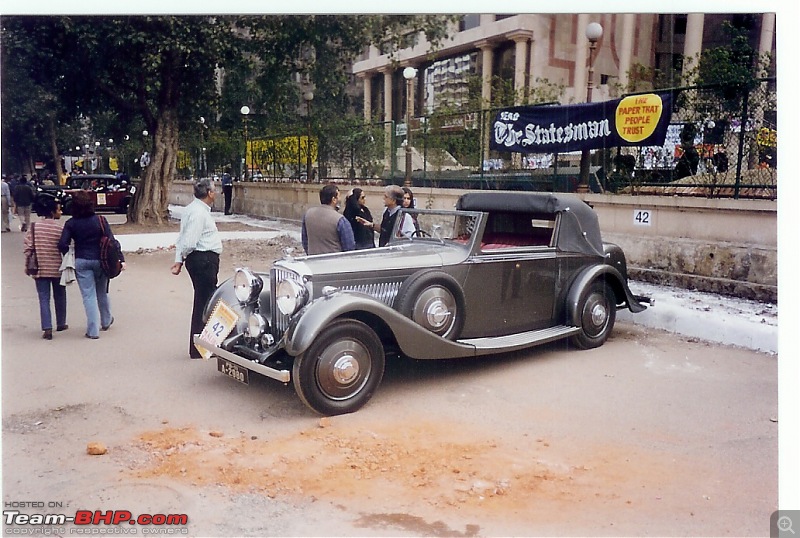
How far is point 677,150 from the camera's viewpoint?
8.41m

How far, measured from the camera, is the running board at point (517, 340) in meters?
5.24

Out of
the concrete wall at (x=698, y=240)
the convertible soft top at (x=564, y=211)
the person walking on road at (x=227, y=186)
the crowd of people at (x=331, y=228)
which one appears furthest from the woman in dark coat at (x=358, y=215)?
the person walking on road at (x=227, y=186)

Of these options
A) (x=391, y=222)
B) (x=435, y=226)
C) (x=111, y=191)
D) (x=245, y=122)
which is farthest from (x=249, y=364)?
(x=245, y=122)

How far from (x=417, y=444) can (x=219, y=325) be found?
179cm

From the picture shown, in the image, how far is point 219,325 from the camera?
4824 mm

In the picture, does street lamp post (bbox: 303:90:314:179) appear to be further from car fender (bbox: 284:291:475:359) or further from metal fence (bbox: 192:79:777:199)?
car fender (bbox: 284:291:475:359)

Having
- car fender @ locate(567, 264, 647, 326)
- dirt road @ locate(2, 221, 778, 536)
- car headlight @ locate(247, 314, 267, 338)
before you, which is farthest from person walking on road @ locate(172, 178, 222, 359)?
car fender @ locate(567, 264, 647, 326)

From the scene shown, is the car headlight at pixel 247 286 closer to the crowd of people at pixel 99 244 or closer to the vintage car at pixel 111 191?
the crowd of people at pixel 99 244

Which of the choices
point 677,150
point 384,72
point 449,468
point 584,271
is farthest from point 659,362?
point 384,72

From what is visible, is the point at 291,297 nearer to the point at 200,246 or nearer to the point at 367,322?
the point at 367,322

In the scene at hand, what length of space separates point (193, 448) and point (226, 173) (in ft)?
53.8

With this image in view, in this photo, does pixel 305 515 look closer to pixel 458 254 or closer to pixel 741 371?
pixel 458 254

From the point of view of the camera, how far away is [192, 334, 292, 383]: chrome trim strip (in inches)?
168
